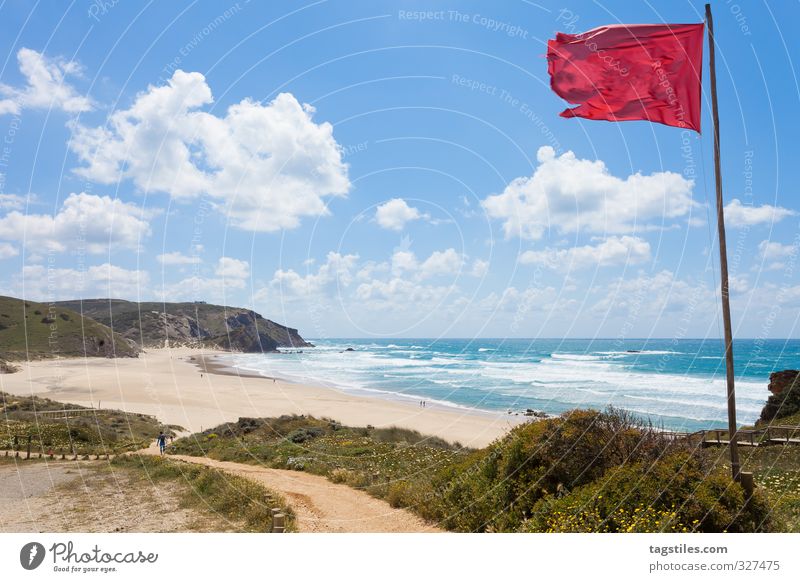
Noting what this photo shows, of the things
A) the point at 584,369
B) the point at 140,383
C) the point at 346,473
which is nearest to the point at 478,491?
the point at 346,473

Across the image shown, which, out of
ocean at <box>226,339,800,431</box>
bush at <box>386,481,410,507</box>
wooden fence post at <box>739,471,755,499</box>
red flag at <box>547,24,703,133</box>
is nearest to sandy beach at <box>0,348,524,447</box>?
ocean at <box>226,339,800,431</box>

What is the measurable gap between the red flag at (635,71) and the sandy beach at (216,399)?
19.1m

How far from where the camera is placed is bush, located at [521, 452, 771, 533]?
664 centimetres

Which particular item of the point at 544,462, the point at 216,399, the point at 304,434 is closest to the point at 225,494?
the point at 544,462

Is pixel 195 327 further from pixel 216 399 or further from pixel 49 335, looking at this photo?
pixel 216 399

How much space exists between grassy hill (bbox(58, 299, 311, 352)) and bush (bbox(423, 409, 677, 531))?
133 meters

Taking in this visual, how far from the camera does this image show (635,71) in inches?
298

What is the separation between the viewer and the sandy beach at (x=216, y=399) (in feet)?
120

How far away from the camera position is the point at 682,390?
54.3 metres

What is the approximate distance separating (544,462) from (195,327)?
164 metres
